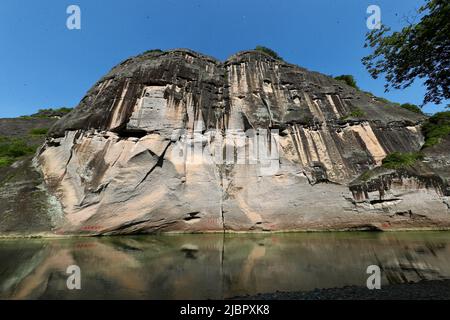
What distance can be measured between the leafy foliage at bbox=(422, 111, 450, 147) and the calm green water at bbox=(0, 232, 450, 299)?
705cm

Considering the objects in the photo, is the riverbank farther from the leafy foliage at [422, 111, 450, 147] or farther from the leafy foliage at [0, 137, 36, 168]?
the leafy foliage at [0, 137, 36, 168]

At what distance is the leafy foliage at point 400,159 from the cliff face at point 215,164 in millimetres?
755

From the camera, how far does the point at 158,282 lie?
725cm

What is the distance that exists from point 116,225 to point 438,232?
17.8 metres

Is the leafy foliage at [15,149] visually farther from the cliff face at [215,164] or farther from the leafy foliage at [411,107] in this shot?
the leafy foliage at [411,107]

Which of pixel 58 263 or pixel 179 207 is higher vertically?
pixel 179 207

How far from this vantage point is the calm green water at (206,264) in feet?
22.5

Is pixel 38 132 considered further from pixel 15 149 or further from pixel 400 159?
pixel 400 159

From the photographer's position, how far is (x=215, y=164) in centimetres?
1683

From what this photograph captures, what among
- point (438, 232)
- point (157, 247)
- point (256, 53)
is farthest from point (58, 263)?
point (256, 53)

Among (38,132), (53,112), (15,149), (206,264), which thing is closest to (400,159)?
(206,264)

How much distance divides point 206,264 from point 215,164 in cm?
829
